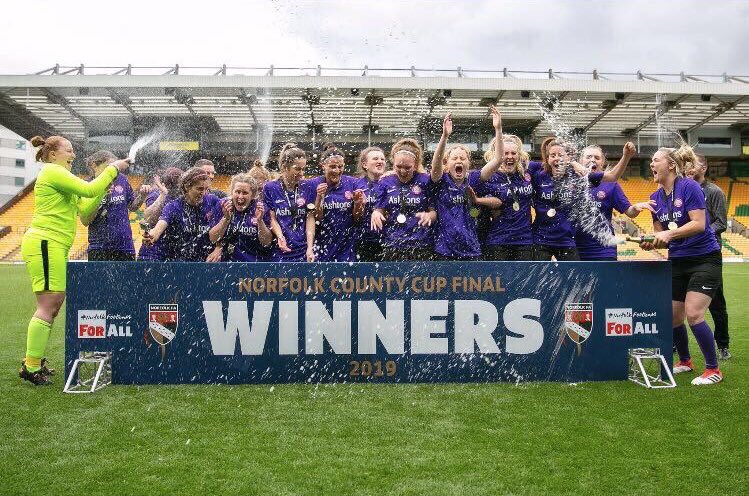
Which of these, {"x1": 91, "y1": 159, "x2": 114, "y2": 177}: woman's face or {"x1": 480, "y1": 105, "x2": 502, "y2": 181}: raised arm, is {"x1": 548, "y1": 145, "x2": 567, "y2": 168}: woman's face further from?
{"x1": 91, "y1": 159, "x2": 114, "y2": 177}: woman's face

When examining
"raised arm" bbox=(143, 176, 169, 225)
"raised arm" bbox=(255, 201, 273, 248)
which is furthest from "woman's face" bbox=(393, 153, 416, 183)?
"raised arm" bbox=(143, 176, 169, 225)

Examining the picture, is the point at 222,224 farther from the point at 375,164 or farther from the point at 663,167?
the point at 663,167

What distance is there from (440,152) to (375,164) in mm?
910

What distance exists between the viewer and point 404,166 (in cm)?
537

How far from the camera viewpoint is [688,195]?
16.8ft

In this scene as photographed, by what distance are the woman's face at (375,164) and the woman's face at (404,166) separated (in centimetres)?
43

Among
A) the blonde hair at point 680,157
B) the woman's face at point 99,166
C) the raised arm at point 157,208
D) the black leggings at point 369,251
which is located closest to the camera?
the blonde hair at point 680,157

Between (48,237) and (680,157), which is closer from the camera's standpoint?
(48,237)

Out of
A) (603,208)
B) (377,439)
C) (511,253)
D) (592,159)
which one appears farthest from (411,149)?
(377,439)

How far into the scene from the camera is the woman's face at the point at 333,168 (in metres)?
5.59

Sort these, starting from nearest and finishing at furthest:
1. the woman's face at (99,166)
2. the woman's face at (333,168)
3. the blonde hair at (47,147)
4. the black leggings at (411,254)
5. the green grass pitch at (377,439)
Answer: the green grass pitch at (377,439) → the blonde hair at (47,147) → the black leggings at (411,254) → the woman's face at (333,168) → the woman's face at (99,166)

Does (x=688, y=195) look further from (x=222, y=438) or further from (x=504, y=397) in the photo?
(x=222, y=438)

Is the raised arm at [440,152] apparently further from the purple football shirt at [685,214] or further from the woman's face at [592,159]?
the purple football shirt at [685,214]

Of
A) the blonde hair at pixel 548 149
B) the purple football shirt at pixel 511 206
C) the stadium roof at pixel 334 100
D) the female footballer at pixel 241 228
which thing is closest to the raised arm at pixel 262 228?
the female footballer at pixel 241 228
